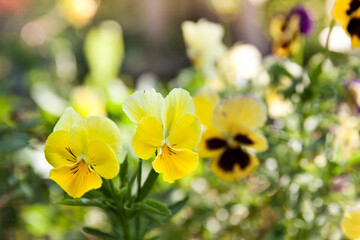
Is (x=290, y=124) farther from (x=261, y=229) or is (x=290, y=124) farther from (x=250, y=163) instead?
(x=261, y=229)

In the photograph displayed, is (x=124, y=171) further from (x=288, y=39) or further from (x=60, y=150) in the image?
(x=288, y=39)

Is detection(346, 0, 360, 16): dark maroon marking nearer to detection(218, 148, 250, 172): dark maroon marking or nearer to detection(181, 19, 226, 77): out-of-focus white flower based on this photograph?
detection(218, 148, 250, 172): dark maroon marking

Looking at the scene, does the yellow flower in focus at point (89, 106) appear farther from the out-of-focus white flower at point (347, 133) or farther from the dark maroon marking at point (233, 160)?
the out-of-focus white flower at point (347, 133)

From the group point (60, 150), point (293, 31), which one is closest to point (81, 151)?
point (60, 150)

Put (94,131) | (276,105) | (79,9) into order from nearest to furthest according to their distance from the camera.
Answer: (94,131) → (276,105) → (79,9)

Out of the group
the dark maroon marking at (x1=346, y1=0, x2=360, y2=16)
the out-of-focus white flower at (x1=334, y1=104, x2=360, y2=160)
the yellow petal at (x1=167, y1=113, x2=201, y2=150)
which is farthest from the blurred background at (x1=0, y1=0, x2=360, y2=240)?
the yellow petal at (x1=167, y1=113, x2=201, y2=150)

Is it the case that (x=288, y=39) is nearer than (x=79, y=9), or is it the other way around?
(x=288, y=39)
